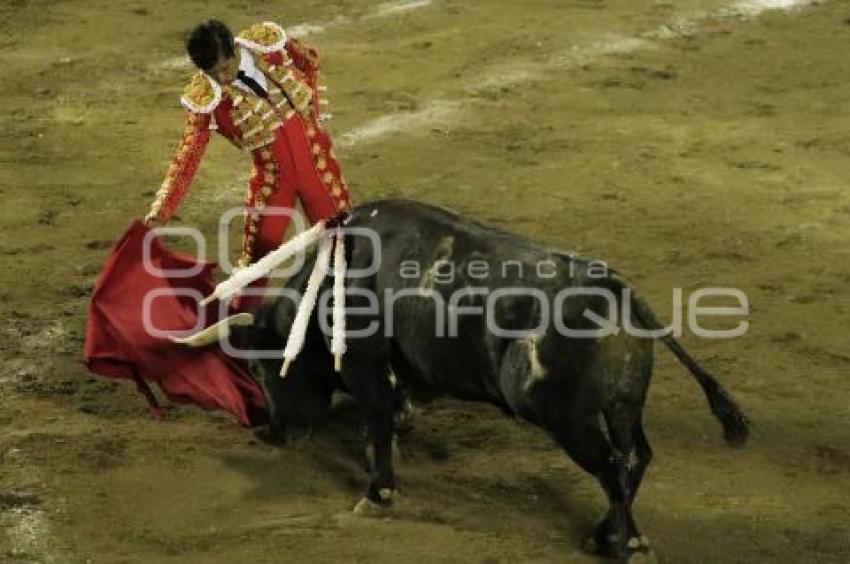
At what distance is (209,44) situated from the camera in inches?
241

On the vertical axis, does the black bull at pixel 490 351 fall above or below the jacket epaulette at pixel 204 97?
below

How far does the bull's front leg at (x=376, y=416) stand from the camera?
5.80 metres

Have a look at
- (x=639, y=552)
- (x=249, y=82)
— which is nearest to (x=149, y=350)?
(x=249, y=82)

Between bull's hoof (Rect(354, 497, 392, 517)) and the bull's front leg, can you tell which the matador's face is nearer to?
the bull's front leg


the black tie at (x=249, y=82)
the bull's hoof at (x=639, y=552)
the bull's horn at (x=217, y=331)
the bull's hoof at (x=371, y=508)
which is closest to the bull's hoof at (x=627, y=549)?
the bull's hoof at (x=639, y=552)

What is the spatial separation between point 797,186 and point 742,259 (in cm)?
117

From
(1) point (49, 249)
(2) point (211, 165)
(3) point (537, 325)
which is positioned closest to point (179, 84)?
(2) point (211, 165)

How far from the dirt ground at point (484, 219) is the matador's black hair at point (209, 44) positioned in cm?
153

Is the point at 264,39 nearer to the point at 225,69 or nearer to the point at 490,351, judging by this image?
the point at 225,69

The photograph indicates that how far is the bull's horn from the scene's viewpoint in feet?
20.2

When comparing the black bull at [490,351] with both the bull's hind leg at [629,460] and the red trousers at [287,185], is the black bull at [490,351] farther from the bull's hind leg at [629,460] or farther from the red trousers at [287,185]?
the red trousers at [287,185]

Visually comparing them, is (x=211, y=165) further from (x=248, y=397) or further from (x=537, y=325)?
(x=537, y=325)

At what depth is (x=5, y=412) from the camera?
6.66m

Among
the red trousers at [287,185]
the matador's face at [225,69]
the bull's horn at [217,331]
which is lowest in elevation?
the bull's horn at [217,331]
